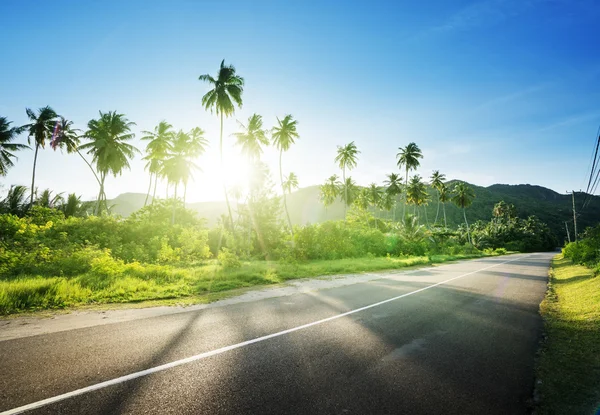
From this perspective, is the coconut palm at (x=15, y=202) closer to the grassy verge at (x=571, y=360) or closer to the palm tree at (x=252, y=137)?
the palm tree at (x=252, y=137)

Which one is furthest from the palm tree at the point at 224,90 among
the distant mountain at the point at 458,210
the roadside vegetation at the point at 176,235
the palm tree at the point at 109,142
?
the distant mountain at the point at 458,210

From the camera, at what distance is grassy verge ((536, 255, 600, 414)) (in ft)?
11.7

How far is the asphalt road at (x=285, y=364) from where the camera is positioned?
3287 millimetres

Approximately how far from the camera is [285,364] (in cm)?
435

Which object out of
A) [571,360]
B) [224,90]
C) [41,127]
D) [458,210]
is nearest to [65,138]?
[41,127]

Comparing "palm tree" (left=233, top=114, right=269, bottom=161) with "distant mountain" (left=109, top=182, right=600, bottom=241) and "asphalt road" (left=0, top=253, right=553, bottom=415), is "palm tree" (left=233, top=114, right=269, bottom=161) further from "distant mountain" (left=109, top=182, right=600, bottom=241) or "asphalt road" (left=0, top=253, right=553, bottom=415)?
"distant mountain" (left=109, top=182, right=600, bottom=241)

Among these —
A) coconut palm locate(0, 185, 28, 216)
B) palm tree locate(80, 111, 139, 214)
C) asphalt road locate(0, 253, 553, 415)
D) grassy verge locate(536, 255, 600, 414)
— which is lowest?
grassy verge locate(536, 255, 600, 414)

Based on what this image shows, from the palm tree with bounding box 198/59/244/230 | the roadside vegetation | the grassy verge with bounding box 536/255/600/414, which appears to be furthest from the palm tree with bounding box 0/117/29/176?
the grassy verge with bounding box 536/255/600/414

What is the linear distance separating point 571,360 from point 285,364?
199 inches

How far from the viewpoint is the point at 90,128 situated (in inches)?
1427

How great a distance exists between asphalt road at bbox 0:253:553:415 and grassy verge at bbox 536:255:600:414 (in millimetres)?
239

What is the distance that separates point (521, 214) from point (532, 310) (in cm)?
14898

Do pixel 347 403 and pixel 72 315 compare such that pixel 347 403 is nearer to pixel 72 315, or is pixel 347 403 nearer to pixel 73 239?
pixel 72 315

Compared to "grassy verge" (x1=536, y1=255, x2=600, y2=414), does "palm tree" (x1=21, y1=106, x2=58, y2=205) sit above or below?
above
